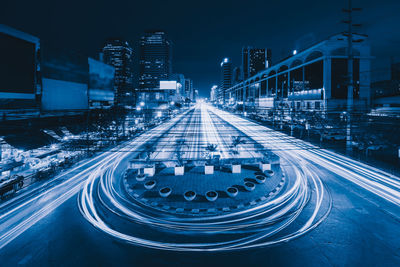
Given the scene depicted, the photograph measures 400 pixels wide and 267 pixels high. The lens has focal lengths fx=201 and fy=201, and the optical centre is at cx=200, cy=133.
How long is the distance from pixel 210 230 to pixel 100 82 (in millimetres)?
40970

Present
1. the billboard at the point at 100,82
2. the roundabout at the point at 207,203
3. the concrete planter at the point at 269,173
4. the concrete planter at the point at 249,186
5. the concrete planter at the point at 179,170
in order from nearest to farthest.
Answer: the roundabout at the point at 207,203, the concrete planter at the point at 249,186, the concrete planter at the point at 269,173, the concrete planter at the point at 179,170, the billboard at the point at 100,82

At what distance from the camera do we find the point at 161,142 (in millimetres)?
20453

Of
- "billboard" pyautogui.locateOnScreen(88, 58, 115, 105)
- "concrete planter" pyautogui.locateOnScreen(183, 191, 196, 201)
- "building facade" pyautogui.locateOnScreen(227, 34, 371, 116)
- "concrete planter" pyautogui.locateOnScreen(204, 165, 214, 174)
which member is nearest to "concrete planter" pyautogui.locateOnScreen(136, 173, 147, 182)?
"concrete planter" pyautogui.locateOnScreen(183, 191, 196, 201)

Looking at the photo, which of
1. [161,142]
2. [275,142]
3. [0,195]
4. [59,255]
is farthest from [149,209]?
[275,142]

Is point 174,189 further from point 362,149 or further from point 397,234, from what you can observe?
point 362,149

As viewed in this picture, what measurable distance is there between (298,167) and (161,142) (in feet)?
41.8

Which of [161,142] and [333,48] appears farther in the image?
→ [333,48]

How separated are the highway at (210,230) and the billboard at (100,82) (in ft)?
101

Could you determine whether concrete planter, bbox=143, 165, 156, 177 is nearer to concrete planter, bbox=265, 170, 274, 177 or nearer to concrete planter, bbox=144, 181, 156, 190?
concrete planter, bbox=144, 181, 156, 190

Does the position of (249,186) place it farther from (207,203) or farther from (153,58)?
(153,58)

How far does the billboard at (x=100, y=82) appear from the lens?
3684 cm

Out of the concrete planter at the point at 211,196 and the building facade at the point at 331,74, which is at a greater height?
the building facade at the point at 331,74

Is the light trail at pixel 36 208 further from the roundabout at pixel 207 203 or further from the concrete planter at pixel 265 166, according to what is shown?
the concrete planter at pixel 265 166

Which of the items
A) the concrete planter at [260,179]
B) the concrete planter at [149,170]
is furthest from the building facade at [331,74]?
the concrete planter at [149,170]
